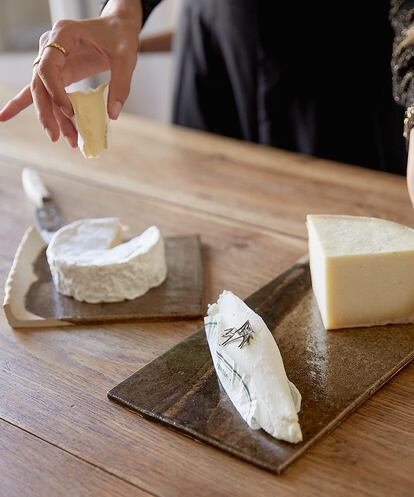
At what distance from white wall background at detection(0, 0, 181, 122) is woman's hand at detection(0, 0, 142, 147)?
5.53ft

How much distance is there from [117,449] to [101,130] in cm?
56

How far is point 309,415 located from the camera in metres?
0.92

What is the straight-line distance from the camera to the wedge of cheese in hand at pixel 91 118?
1.24 metres

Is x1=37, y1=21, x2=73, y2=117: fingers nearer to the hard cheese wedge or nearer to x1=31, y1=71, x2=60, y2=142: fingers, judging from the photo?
x1=31, y1=71, x2=60, y2=142: fingers

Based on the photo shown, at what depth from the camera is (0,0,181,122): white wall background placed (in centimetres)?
313

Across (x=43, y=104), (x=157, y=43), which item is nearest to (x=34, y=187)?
(x=43, y=104)

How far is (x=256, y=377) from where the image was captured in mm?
924

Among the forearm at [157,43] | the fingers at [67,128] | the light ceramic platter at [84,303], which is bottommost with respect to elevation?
the light ceramic platter at [84,303]

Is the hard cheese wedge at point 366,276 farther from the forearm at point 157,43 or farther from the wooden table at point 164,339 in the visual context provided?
the forearm at point 157,43

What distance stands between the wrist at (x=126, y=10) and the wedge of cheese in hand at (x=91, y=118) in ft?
0.78

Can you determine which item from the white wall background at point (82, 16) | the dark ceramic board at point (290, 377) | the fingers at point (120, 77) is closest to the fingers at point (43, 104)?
the fingers at point (120, 77)

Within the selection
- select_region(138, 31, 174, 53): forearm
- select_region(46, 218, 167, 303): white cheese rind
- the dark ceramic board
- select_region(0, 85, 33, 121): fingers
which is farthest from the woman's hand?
select_region(138, 31, 174, 53): forearm

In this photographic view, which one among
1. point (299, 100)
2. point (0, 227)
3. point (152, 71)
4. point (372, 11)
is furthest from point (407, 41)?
point (152, 71)

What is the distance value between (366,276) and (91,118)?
1.63ft
